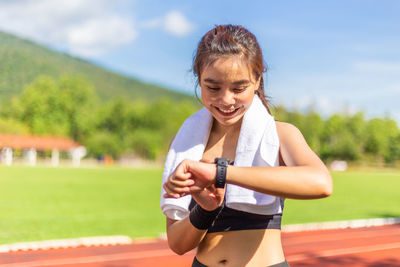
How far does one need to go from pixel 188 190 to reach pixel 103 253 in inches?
256

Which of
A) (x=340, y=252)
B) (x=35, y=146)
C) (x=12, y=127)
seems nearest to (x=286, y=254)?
(x=340, y=252)

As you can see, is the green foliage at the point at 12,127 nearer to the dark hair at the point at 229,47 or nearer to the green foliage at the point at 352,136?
the green foliage at the point at 352,136

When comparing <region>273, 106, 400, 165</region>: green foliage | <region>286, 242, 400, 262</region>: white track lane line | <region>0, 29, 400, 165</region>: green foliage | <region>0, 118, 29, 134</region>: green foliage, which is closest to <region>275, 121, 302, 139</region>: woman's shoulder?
<region>286, 242, 400, 262</region>: white track lane line

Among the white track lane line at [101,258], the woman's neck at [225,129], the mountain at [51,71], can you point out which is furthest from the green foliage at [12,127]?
the woman's neck at [225,129]

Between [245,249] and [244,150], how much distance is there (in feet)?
1.31

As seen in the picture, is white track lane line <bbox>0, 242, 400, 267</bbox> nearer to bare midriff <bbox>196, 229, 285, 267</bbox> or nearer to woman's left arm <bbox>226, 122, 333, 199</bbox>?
bare midriff <bbox>196, 229, 285, 267</bbox>

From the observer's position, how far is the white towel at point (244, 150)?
165cm

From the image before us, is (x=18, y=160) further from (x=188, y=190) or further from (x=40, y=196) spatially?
(x=188, y=190)

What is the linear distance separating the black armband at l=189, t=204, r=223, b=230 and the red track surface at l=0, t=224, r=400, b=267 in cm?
517

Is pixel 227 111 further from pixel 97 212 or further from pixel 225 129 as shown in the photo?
pixel 97 212

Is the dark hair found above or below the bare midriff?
above

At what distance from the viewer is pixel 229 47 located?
5.52ft

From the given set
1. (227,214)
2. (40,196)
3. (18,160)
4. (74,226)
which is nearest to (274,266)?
(227,214)

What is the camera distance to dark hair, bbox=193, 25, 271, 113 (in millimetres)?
1682
